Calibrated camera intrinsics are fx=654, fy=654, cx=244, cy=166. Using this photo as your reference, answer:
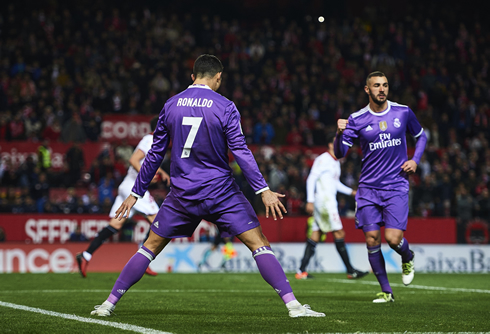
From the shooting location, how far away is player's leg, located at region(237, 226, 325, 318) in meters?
5.59

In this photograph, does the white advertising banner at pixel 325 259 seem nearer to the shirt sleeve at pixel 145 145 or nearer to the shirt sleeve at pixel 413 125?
A: the shirt sleeve at pixel 145 145

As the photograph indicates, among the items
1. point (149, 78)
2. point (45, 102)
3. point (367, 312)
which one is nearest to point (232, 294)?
point (367, 312)

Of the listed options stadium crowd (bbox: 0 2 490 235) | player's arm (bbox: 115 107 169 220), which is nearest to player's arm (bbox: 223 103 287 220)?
player's arm (bbox: 115 107 169 220)

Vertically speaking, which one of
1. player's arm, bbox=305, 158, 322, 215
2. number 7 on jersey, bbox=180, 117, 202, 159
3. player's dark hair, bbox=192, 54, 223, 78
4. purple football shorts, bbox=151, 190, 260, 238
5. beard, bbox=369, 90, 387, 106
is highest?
player's dark hair, bbox=192, 54, 223, 78

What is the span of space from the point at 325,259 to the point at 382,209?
8.41 meters

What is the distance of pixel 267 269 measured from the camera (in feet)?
18.5

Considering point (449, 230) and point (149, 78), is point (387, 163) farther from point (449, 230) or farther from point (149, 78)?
point (149, 78)

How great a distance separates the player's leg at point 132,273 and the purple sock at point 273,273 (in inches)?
35.8

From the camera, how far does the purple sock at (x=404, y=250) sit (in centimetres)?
770

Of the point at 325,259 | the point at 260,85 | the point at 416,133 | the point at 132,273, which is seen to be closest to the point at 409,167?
the point at 416,133

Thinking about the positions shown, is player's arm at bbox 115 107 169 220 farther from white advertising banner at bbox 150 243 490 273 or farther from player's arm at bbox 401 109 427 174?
white advertising banner at bbox 150 243 490 273

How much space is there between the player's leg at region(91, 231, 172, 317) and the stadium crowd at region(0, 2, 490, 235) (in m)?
11.0

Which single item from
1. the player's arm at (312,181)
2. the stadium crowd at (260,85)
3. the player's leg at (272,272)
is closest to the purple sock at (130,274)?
the player's leg at (272,272)

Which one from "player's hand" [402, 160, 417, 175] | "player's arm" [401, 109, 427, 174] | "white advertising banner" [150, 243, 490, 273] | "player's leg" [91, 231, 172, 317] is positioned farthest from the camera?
"white advertising banner" [150, 243, 490, 273]
